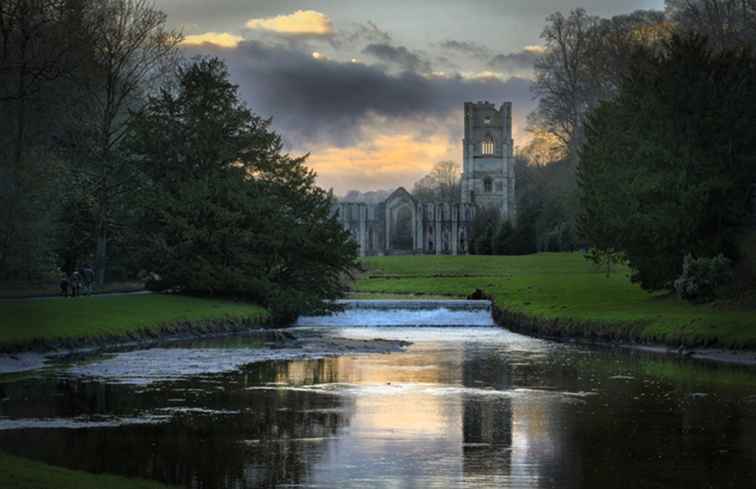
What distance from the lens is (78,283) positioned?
4859 centimetres

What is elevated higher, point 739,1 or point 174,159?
point 739,1

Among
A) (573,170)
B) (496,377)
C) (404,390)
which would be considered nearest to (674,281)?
(496,377)

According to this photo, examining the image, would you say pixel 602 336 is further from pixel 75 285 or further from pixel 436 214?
pixel 436 214

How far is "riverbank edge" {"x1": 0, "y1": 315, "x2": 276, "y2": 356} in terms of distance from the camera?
107 feet

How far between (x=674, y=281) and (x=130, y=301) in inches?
816

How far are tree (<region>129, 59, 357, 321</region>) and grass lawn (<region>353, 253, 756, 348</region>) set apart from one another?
939cm

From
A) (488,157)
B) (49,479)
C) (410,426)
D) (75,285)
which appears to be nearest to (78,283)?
(75,285)

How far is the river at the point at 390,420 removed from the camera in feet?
53.2

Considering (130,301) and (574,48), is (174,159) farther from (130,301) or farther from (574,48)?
(574,48)

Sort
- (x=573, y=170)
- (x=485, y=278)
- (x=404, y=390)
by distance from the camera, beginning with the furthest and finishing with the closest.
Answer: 1. (x=573, y=170)
2. (x=485, y=278)
3. (x=404, y=390)

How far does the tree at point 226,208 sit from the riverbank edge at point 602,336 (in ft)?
28.6

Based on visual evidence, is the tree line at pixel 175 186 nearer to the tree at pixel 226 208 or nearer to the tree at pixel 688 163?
the tree at pixel 226 208

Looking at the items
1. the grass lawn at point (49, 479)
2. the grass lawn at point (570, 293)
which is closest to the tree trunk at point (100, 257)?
the grass lawn at point (570, 293)

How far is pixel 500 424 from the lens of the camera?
20797 mm
